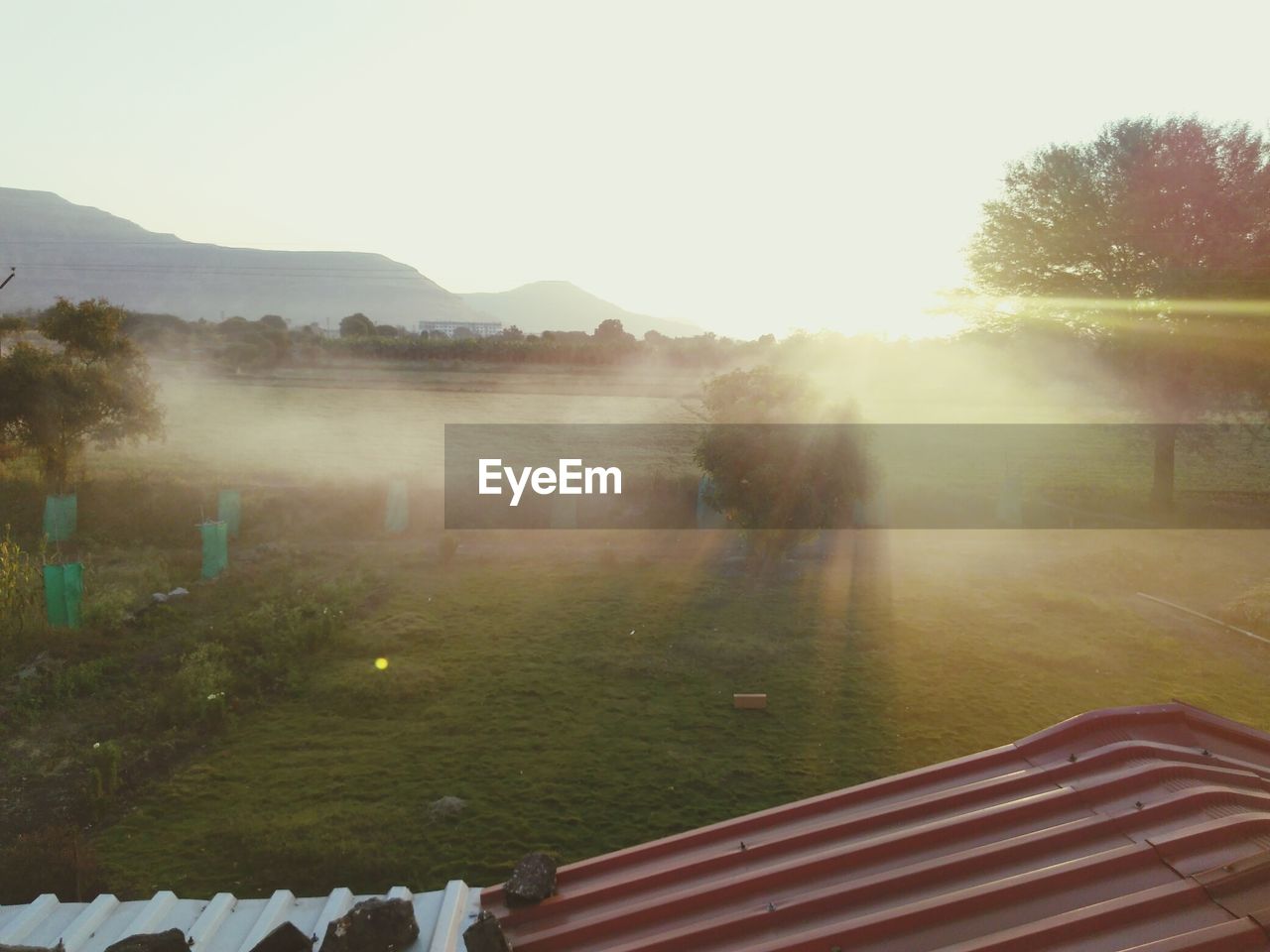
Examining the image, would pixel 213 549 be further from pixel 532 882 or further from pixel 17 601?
pixel 532 882

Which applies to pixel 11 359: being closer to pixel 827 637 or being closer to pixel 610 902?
pixel 827 637

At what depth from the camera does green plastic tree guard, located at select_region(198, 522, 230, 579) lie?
45.1 ft

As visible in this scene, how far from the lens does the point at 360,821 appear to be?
22.9ft

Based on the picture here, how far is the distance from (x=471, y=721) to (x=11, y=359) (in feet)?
48.8

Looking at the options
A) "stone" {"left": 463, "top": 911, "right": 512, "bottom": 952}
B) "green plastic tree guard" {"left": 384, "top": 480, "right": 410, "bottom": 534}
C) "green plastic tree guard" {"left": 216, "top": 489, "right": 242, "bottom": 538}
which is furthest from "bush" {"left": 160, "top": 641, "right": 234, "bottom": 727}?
"green plastic tree guard" {"left": 384, "top": 480, "right": 410, "bottom": 534}

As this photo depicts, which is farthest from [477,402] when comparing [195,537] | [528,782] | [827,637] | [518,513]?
[528,782]

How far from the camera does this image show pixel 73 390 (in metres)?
18.4

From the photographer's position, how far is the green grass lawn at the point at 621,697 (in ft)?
22.4

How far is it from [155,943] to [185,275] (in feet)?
555

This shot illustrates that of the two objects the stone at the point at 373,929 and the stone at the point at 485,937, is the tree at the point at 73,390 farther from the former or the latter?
the stone at the point at 485,937

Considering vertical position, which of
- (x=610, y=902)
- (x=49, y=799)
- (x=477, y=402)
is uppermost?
(x=477, y=402)

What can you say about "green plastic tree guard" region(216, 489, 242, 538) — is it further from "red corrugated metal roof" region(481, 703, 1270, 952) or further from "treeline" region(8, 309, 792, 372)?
"treeline" region(8, 309, 792, 372)

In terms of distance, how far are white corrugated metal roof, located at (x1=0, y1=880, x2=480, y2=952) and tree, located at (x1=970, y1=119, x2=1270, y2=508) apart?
2086 centimetres

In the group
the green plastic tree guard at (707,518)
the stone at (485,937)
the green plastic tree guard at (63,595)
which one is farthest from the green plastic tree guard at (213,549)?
the stone at (485,937)
